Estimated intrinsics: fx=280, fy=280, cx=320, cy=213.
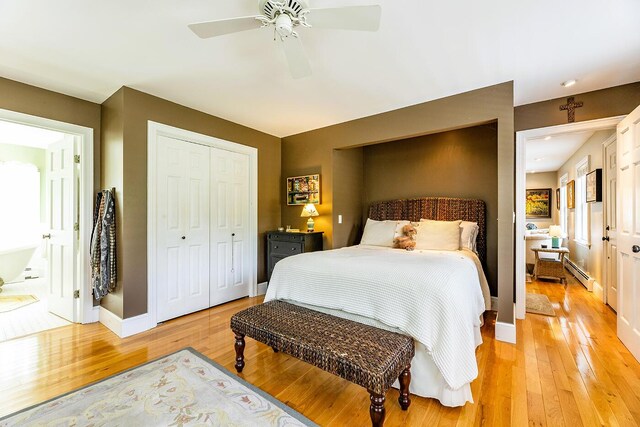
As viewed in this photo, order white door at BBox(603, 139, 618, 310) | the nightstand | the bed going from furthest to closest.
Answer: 1. the nightstand
2. white door at BBox(603, 139, 618, 310)
3. the bed

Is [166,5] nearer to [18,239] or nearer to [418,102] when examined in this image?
[418,102]

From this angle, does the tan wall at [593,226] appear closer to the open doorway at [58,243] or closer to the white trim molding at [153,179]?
the white trim molding at [153,179]

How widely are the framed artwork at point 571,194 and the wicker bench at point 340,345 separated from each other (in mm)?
6028

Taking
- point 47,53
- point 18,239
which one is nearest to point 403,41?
point 47,53

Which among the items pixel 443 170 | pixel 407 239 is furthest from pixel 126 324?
pixel 443 170

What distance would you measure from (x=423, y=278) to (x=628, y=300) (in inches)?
81.3

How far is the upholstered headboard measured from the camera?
350 centimetres

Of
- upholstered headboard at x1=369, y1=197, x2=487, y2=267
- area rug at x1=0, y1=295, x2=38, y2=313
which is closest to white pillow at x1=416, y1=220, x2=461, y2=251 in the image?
upholstered headboard at x1=369, y1=197, x2=487, y2=267

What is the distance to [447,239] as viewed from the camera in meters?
3.21

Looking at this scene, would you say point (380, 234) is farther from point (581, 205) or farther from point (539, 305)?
point (581, 205)

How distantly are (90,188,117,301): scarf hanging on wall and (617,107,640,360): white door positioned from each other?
460cm

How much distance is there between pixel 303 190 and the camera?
4.19m

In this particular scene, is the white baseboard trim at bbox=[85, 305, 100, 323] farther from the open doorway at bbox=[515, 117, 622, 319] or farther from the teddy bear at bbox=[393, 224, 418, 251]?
the open doorway at bbox=[515, 117, 622, 319]

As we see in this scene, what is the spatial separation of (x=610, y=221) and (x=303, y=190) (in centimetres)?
392
